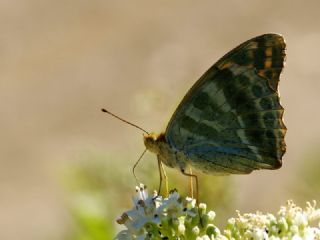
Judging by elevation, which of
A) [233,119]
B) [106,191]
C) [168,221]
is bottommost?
[168,221]

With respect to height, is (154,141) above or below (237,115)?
below

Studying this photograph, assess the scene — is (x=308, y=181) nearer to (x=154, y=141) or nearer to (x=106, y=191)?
(x=154, y=141)

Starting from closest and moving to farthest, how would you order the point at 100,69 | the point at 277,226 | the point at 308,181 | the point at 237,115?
the point at 277,226, the point at 237,115, the point at 308,181, the point at 100,69

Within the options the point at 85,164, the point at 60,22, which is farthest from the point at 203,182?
the point at 60,22

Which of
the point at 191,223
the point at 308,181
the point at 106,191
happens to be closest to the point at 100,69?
the point at 106,191

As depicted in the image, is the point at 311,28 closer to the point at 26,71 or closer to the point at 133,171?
the point at 26,71
